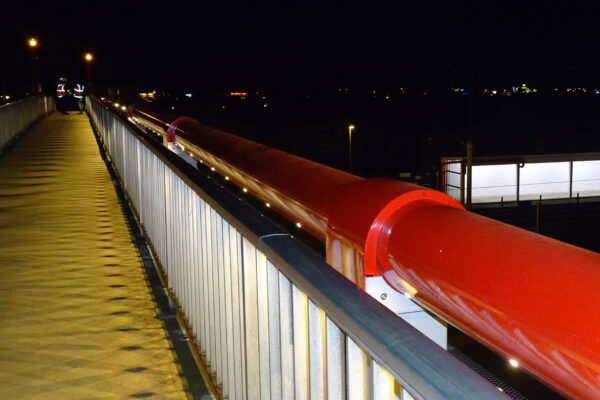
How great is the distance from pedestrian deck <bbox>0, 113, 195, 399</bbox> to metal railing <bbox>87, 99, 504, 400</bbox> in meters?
0.39

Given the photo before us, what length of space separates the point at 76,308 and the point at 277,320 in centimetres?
364

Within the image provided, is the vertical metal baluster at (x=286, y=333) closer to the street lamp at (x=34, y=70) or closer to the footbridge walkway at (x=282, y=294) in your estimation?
the footbridge walkway at (x=282, y=294)

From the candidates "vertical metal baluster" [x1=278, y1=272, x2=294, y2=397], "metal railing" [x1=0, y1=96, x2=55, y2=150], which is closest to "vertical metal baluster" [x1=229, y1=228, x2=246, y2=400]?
"vertical metal baluster" [x1=278, y1=272, x2=294, y2=397]

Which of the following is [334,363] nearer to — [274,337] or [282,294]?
[282,294]

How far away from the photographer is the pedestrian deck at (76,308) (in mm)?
4430

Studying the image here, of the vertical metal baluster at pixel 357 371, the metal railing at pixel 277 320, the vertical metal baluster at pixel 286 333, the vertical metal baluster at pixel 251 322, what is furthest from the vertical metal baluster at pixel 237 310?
the vertical metal baluster at pixel 357 371

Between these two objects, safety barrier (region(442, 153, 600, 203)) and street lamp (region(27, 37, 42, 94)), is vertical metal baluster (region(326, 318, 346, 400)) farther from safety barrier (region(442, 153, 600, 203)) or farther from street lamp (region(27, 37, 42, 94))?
safety barrier (region(442, 153, 600, 203))

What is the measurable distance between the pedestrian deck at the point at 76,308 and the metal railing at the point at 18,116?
831 centimetres

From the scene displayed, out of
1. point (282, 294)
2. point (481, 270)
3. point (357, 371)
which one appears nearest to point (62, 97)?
point (282, 294)

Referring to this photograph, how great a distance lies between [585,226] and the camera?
3906cm

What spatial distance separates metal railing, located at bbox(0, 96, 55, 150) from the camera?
18.9 meters

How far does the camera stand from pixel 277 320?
257cm

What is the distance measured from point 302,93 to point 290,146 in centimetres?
9584

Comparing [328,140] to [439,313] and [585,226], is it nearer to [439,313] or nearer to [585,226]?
[585,226]
